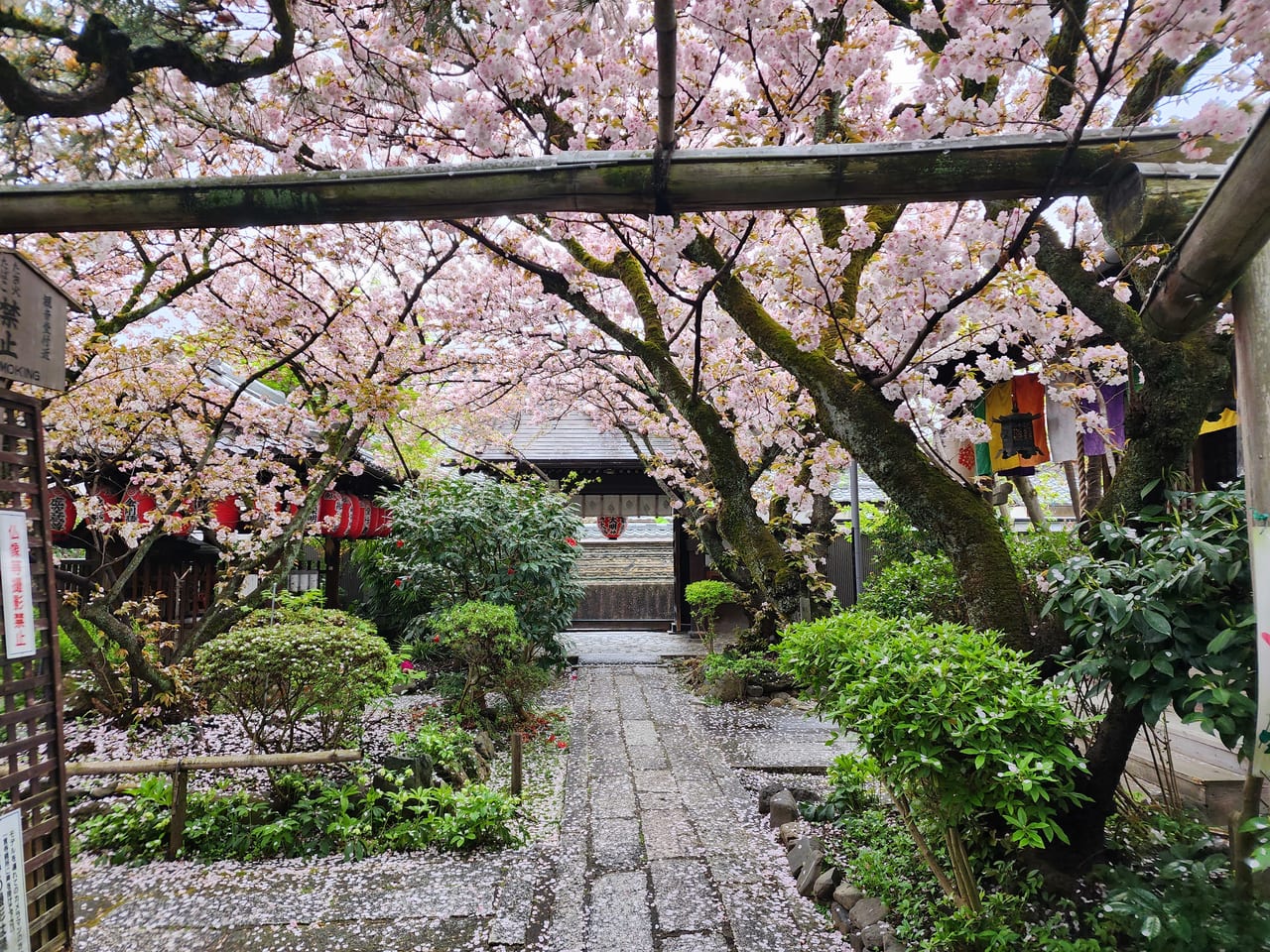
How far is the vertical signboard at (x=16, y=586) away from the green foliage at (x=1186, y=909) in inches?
167

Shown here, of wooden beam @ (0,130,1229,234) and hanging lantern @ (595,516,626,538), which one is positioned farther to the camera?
hanging lantern @ (595,516,626,538)

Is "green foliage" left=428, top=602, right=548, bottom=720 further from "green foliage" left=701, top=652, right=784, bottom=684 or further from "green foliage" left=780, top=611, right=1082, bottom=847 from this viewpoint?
"green foliage" left=780, top=611, right=1082, bottom=847

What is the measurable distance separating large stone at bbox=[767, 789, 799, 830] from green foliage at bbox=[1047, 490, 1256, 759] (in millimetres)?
2515

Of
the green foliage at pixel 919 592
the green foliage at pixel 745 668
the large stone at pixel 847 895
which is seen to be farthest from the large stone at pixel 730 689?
the large stone at pixel 847 895

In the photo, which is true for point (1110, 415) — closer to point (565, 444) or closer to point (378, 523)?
point (565, 444)

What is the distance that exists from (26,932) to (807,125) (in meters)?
5.63

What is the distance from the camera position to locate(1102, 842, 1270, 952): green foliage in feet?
7.72

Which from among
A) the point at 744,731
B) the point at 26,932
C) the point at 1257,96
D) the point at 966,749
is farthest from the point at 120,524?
the point at 1257,96

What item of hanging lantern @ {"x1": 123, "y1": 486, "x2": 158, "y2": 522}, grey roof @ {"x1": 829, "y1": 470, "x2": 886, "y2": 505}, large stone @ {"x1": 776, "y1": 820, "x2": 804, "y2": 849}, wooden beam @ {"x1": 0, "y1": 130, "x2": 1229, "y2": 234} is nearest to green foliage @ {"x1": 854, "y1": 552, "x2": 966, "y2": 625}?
large stone @ {"x1": 776, "y1": 820, "x2": 804, "y2": 849}

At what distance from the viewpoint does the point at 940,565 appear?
5754 millimetres

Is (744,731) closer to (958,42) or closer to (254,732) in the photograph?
(254,732)

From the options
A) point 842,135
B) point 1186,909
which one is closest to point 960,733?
point 1186,909

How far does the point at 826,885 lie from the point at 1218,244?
11.2 feet

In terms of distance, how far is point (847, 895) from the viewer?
355cm
